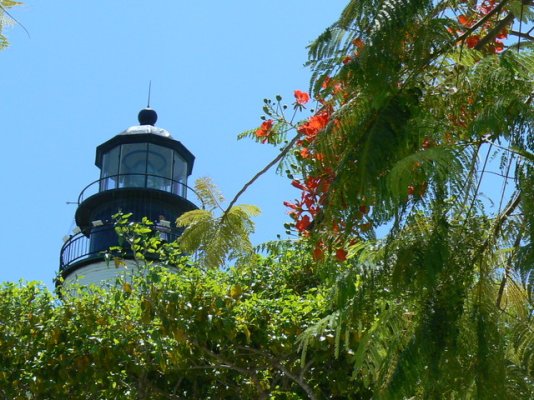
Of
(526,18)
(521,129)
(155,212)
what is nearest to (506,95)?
(521,129)

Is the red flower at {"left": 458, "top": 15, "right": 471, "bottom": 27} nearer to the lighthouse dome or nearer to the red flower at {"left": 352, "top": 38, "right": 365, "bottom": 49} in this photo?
the red flower at {"left": 352, "top": 38, "right": 365, "bottom": 49}

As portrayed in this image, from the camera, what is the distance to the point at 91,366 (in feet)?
28.2

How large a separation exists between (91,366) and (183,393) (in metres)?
0.84

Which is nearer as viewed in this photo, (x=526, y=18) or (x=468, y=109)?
(x=468, y=109)

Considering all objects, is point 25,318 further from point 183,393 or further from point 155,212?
point 155,212

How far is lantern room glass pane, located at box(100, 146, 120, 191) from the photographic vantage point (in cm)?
2002

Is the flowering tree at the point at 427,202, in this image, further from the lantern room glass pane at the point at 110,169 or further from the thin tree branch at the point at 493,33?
the lantern room glass pane at the point at 110,169

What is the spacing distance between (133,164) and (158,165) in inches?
17.6

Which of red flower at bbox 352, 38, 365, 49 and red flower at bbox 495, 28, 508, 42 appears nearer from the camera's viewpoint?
red flower at bbox 352, 38, 365, 49

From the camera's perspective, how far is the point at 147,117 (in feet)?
70.0

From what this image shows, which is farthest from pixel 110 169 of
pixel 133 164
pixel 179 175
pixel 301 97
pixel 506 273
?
pixel 506 273

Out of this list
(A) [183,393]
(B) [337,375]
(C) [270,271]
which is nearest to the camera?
(B) [337,375]

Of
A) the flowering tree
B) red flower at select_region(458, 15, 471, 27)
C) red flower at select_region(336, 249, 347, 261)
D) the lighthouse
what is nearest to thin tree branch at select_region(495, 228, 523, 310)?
the flowering tree

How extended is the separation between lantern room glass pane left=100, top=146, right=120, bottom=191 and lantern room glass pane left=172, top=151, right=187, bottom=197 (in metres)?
1.04
